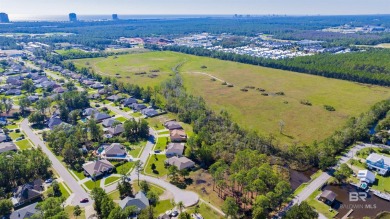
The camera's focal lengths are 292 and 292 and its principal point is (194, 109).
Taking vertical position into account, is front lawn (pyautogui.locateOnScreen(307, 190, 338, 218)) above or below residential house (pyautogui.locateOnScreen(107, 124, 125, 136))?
below

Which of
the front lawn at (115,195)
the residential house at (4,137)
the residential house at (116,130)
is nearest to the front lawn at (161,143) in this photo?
the residential house at (116,130)

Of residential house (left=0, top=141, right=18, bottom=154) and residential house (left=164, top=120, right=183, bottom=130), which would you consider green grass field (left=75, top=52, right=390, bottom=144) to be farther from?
residential house (left=0, top=141, right=18, bottom=154)

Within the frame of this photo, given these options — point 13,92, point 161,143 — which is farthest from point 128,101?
point 13,92

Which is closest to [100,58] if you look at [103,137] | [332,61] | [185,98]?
[185,98]

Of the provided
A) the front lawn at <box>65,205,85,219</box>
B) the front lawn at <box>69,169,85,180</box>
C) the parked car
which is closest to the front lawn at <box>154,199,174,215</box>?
the parked car

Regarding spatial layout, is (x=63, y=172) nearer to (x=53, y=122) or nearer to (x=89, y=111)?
(x=53, y=122)

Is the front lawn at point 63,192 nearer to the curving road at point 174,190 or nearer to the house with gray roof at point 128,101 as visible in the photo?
the curving road at point 174,190
